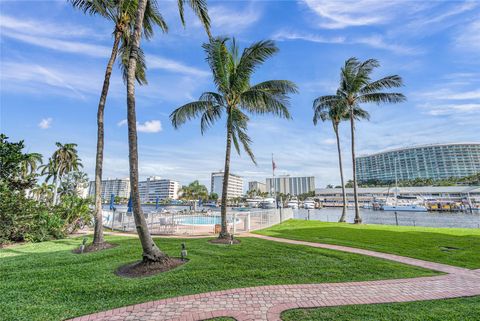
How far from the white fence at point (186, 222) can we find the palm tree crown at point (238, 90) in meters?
5.39

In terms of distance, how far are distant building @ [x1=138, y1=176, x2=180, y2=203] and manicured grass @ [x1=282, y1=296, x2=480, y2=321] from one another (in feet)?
454

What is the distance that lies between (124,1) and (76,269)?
30.7ft

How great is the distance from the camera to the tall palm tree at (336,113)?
18.2 metres

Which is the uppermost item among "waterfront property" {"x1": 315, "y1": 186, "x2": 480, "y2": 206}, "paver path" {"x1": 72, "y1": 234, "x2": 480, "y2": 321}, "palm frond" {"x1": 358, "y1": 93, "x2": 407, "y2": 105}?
"palm frond" {"x1": 358, "y1": 93, "x2": 407, "y2": 105}

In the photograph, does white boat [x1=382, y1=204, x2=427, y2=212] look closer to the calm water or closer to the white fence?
the calm water

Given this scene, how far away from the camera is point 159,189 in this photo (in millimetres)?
139500

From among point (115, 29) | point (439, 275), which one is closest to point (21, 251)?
point (115, 29)

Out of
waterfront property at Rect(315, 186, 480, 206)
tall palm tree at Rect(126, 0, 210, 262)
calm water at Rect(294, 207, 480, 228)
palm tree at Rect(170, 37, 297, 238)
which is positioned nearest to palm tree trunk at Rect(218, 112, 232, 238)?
palm tree at Rect(170, 37, 297, 238)

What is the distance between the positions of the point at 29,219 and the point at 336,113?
20.5 metres

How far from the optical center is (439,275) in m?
5.47

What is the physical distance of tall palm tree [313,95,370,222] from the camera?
18203 millimetres

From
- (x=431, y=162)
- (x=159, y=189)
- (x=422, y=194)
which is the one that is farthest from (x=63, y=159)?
(x=431, y=162)

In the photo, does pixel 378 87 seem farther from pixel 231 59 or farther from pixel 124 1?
pixel 124 1

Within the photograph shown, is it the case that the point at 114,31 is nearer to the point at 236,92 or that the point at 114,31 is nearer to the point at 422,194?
the point at 236,92
